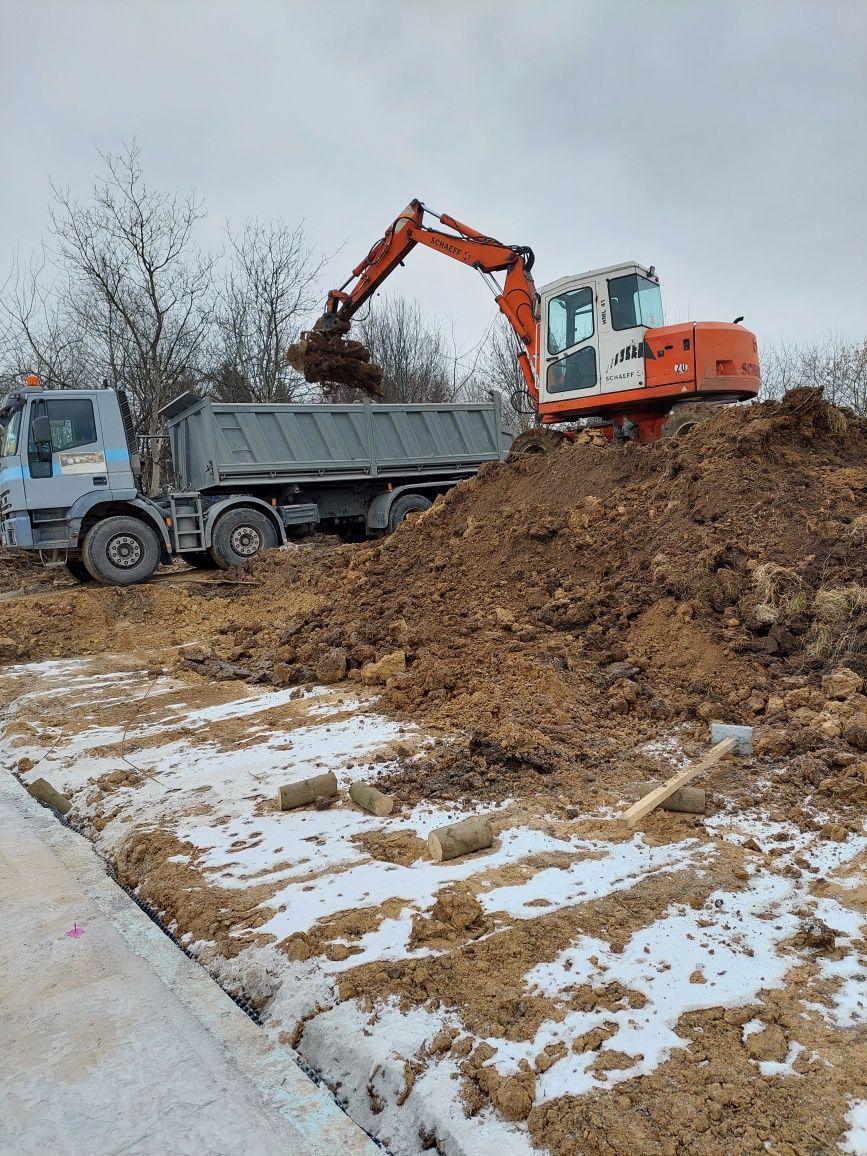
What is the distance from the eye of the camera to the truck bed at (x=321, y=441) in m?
12.8

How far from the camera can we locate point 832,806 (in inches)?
149

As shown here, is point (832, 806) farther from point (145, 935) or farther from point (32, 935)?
point (32, 935)

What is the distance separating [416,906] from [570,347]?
9.66 metres

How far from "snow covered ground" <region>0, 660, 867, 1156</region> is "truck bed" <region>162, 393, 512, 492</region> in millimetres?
8089

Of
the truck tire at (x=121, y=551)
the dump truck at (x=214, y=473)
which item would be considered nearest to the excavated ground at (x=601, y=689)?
the truck tire at (x=121, y=551)

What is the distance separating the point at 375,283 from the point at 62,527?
6333 millimetres

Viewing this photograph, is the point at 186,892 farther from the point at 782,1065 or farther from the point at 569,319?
the point at 569,319

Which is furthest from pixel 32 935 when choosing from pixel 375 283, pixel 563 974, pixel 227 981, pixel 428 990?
pixel 375 283

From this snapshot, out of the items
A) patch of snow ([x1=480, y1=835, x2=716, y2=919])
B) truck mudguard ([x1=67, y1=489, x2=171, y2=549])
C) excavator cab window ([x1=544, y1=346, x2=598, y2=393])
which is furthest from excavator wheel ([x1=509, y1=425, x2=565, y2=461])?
patch of snow ([x1=480, y1=835, x2=716, y2=919])

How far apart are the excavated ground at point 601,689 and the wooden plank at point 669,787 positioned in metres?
0.10

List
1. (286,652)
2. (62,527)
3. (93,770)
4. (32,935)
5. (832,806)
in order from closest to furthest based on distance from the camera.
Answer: (32,935) < (832,806) < (93,770) < (286,652) < (62,527)

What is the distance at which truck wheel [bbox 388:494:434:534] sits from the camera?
1437cm

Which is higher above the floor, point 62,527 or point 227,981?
point 62,527

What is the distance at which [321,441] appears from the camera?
13734 millimetres
